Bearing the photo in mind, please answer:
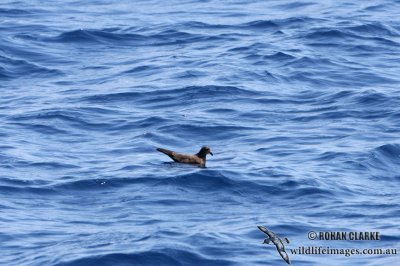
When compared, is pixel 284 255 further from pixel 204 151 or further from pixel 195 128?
pixel 195 128

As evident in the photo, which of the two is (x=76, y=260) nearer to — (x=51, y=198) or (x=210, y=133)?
(x=51, y=198)

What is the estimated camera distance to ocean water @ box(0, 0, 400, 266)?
46.5 ft

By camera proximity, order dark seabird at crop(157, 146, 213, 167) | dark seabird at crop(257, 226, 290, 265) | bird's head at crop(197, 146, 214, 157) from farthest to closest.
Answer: bird's head at crop(197, 146, 214, 157)
dark seabird at crop(157, 146, 213, 167)
dark seabird at crop(257, 226, 290, 265)

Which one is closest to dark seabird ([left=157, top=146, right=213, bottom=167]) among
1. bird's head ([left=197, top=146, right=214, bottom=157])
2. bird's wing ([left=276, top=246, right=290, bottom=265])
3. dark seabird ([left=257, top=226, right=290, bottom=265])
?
bird's head ([left=197, top=146, right=214, bottom=157])

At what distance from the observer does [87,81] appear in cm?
2394

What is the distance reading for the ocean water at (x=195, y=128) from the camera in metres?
14.2

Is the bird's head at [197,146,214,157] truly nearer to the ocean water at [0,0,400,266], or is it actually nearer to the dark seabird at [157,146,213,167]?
the dark seabird at [157,146,213,167]

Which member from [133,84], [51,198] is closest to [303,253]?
[51,198]

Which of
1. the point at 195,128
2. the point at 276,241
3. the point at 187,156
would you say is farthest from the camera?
the point at 195,128

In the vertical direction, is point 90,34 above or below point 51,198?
above

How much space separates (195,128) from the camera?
2042 centimetres

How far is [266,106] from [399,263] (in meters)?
9.17

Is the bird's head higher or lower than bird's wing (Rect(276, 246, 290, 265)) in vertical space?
higher

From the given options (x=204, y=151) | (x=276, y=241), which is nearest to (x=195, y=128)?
(x=204, y=151)
